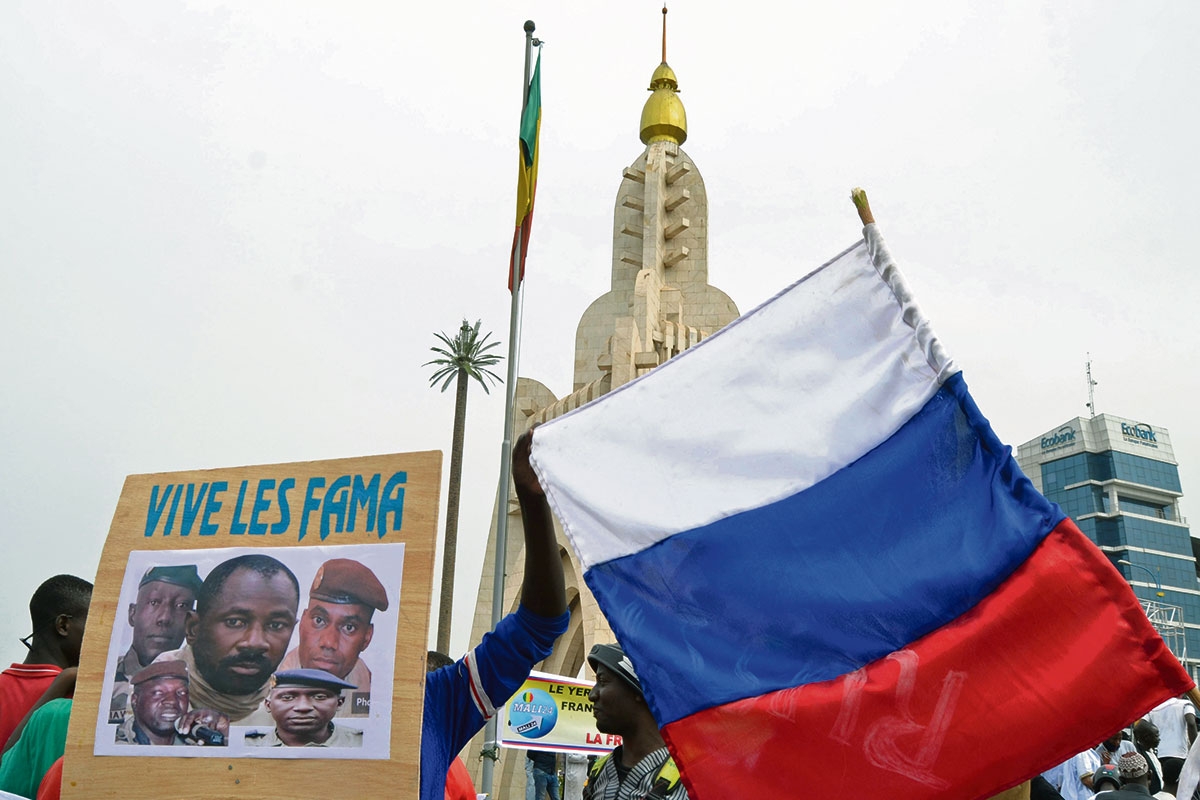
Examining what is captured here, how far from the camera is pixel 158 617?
132 inches

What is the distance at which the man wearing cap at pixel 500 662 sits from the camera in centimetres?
327

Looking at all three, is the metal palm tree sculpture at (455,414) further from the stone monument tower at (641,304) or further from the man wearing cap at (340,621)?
the man wearing cap at (340,621)

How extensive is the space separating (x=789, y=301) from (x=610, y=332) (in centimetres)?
2195

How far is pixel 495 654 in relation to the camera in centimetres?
328

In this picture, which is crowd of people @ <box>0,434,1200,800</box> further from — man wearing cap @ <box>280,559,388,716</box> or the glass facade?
the glass facade

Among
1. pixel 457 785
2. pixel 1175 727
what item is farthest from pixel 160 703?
pixel 1175 727

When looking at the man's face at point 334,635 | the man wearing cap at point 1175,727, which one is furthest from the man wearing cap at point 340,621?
the man wearing cap at point 1175,727

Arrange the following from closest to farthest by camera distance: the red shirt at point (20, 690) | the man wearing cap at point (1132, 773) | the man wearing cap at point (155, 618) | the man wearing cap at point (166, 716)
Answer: the man wearing cap at point (166, 716)
the man wearing cap at point (155, 618)
the red shirt at point (20, 690)
the man wearing cap at point (1132, 773)

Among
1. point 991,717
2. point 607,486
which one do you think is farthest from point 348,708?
point 991,717

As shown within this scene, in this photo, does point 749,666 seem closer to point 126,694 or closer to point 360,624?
point 360,624

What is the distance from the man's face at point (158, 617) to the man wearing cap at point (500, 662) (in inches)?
31.4

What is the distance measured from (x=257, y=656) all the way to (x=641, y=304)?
20.1 m

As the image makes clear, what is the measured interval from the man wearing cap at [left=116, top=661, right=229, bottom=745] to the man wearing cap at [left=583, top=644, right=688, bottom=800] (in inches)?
54.4

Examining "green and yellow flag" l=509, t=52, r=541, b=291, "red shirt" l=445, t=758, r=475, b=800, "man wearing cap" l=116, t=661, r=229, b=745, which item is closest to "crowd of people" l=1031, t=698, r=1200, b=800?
"red shirt" l=445, t=758, r=475, b=800
